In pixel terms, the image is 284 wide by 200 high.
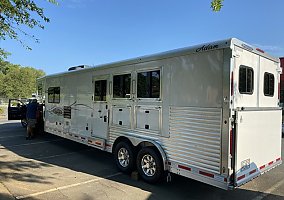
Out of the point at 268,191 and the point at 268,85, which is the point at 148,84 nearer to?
the point at 268,85

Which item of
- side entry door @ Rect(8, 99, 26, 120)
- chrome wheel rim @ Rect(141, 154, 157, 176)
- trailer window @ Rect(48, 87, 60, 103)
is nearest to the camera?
chrome wheel rim @ Rect(141, 154, 157, 176)

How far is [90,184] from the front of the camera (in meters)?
5.82

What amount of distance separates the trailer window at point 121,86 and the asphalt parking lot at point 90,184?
198 centimetres

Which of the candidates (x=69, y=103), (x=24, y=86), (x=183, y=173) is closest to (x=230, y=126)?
(x=183, y=173)

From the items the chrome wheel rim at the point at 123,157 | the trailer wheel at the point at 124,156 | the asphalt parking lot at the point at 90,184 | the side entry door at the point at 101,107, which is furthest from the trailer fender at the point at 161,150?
the side entry door at the point at 101,107

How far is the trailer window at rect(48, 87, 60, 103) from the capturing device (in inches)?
415

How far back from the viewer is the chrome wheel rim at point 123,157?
6517 millimetres

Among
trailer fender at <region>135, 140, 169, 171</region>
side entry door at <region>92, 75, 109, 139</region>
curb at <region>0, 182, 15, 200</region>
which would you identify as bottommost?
curb at <region>0, 182, 15, 200</region>

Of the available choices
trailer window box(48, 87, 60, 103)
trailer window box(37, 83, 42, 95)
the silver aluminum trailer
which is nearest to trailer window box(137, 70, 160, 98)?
the silver aluminum trailer

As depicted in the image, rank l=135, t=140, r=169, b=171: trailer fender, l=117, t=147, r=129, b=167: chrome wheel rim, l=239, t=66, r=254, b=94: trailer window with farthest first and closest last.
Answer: l=117, t=147, r=129, b=167: chrome wheel rim, l=135, t=140, r=169, b=171: trailer fender, l=239, t=66, r=254, b=94: trailer window

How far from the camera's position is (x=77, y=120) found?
29.2 feet

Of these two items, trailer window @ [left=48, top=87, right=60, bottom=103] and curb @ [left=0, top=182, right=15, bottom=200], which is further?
trailer window @ [left=48, top=87, right=60, bottom=103]

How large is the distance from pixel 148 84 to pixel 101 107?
2157 millimetres

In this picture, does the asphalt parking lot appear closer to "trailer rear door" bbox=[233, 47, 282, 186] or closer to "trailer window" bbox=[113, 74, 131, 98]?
"trailer rear door" bbox=[233, 47, 282, 186]
